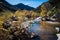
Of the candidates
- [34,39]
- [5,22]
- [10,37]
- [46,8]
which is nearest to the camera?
[10,37]

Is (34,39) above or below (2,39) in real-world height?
below

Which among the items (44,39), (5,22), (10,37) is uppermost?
(5,22)

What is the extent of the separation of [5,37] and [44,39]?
6.78 m

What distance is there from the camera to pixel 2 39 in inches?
512

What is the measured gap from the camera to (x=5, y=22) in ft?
51.0

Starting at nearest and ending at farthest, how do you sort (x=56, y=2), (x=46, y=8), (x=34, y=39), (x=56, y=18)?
(x=34, y=39) < (x=56, y=2) < (x=56, y=18) < (x=46, y=8)

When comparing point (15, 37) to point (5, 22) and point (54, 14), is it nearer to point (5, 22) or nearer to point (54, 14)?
point (5, 22)

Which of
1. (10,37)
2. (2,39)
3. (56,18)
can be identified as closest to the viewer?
(2,39)

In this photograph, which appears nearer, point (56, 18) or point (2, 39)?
point (2, 39)

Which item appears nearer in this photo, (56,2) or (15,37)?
(15,37)

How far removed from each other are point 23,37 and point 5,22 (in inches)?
83.7

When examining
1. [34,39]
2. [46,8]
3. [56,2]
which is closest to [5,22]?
[34,39]

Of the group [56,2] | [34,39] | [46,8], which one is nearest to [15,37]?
[34,39]

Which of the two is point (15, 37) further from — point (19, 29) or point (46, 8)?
point (46, 8)
